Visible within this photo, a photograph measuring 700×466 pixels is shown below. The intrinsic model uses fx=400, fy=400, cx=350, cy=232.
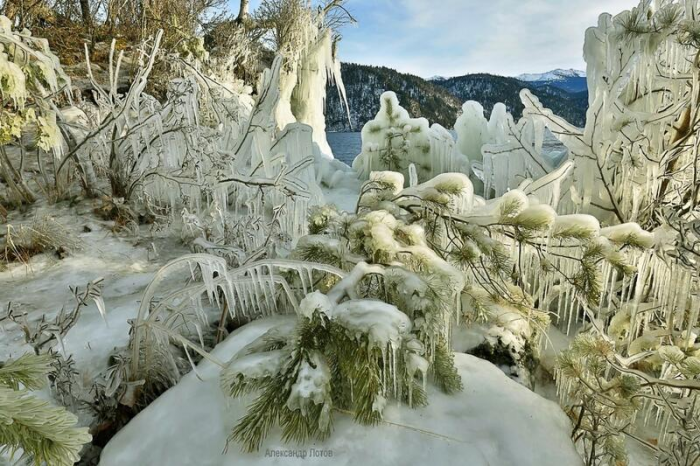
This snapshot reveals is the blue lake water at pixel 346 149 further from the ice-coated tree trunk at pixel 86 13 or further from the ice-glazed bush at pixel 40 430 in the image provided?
the ice-glazed bush at pixel 40 430

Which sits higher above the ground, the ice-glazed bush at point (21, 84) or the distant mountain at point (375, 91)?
the distant mountain at point (375, 91)

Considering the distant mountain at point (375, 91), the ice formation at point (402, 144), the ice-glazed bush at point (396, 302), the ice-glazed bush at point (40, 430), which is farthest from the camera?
the distant mountain at point (375, 91)

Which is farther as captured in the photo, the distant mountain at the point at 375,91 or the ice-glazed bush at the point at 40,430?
the distant mountain at the point at 375,91

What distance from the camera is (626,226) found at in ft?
5.77

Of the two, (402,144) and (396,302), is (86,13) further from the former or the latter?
(396,302)

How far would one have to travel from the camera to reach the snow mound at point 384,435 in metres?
1.17

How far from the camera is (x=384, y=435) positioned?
123 cm

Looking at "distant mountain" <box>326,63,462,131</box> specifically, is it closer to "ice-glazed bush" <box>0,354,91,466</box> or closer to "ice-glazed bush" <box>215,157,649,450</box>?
"ice-glazed bush" <box>215,157,649,450</box>

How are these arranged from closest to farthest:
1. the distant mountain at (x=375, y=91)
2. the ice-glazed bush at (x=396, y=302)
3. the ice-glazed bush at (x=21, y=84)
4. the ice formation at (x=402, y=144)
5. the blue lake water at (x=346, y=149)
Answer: the ice-glazed bush at (x=396, y=302) → the ice-glazed bush at (x=21, y=84) → the ice formation at (x=402, y=144) → the blue lake water at (x=346, y=149) → the distant mountain at (x=375, y=91)

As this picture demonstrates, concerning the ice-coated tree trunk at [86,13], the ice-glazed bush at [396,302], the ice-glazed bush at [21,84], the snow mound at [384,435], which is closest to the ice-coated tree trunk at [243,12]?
the ice-coated tree trunk at [86,13]

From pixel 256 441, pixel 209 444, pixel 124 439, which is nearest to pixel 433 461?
pixel 256 441

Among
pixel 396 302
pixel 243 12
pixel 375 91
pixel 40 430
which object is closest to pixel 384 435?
pixel 396 302

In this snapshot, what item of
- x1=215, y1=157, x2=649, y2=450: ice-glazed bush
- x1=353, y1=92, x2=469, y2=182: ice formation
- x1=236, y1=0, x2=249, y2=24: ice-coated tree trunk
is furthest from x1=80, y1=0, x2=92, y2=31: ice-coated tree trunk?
x1=215, y1=157, x2=649, y2=450: ice-glazed bush

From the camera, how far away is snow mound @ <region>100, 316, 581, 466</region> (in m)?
1.17
